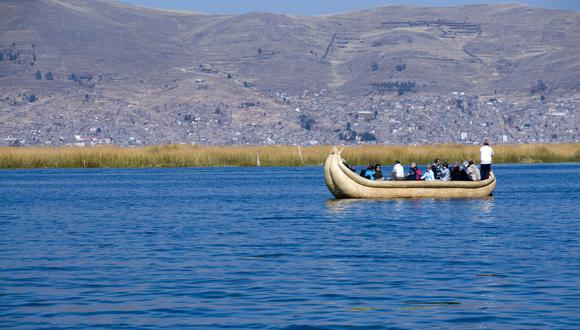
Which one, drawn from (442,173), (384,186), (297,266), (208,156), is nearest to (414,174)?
(442,173)

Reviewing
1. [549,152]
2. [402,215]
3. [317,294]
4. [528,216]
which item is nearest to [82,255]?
[317,294]

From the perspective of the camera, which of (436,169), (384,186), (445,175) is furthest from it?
(436,169)

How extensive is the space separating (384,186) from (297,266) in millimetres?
19050

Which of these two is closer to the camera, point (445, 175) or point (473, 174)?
point (445, 175)

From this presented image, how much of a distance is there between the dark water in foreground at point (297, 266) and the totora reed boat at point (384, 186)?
421 mm

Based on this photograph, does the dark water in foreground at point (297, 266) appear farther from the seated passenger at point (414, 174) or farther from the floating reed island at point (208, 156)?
the floating reed island at point (208, 156)

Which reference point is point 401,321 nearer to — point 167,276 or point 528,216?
point 167,276

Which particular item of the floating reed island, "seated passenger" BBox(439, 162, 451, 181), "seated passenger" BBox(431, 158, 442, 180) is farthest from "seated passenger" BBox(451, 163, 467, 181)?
the floating reed island

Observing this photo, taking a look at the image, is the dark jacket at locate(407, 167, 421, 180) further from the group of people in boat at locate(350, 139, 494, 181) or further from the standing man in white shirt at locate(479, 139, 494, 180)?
the standing man in white shirt at locate(479, 139, 494, 180)

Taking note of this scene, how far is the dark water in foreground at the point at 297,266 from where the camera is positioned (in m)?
17.4

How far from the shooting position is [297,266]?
22672 millimetres

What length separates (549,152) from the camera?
298 ft

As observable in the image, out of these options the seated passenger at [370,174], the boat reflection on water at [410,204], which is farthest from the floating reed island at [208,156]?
the boat reflection on water at [410,204]

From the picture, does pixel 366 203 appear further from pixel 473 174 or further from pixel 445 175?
pixel 473 174
